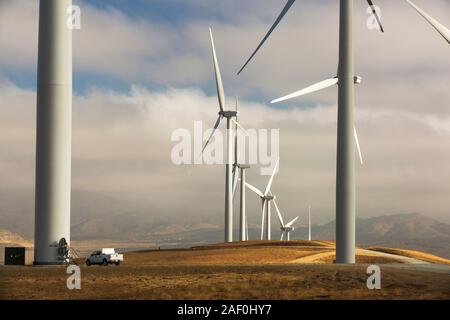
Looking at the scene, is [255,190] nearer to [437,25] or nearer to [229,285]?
[437,25]

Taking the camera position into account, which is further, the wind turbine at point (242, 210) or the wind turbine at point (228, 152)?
the wind turbine at point (242, 210)

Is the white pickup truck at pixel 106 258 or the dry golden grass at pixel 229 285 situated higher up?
the dry golden grass at pixel 229 285

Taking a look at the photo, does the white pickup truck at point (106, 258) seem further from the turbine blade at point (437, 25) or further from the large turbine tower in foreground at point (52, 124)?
the turbine blade at point (437, 25)

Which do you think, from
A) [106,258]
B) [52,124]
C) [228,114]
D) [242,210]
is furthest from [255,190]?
[52,124]

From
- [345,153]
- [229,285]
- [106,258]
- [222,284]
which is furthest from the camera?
[106,258]

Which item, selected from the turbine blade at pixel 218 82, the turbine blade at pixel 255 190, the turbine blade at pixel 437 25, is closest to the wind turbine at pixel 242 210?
the turbine blade at pixel 255 190

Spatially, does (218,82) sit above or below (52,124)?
above
